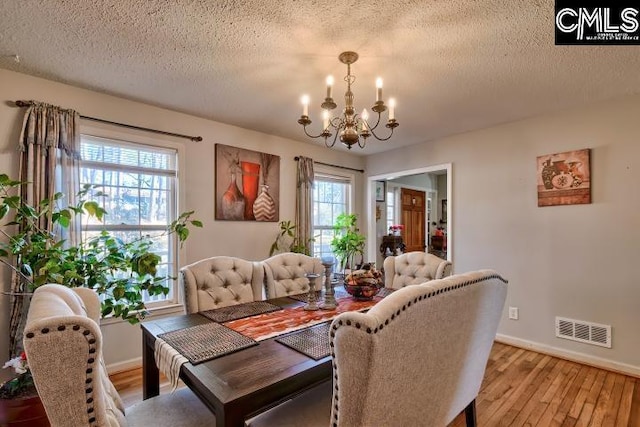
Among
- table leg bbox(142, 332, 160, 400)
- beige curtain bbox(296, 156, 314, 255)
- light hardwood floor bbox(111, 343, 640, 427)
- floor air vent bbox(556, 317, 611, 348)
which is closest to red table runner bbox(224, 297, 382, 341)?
table leg bbox(142, 332, 160, 400)

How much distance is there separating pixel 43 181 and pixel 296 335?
229 centimetres

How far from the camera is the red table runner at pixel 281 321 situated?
5.26 feet

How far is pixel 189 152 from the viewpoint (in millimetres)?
3240

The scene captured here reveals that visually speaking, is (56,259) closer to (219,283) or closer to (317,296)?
(219,283)

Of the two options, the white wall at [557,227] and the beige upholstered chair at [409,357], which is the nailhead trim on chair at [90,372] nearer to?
the beige upholstered chair at [409,357]

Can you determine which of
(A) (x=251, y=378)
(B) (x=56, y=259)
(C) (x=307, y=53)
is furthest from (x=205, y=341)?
(C) (x=307, y=53)

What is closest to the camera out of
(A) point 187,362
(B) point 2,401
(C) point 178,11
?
(A) point 187,362

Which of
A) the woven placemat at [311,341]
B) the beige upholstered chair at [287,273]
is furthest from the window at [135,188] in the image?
the woven placemat at [311,341]

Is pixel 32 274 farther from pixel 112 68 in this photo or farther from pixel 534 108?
pixel 534 108

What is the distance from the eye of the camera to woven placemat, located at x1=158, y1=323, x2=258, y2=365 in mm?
1324

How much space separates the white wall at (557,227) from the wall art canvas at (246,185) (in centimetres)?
223

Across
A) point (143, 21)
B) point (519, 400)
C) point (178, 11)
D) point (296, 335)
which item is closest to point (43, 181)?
point (143, 21)

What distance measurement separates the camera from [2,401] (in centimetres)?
155

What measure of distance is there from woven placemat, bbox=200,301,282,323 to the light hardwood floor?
1.04 meters
